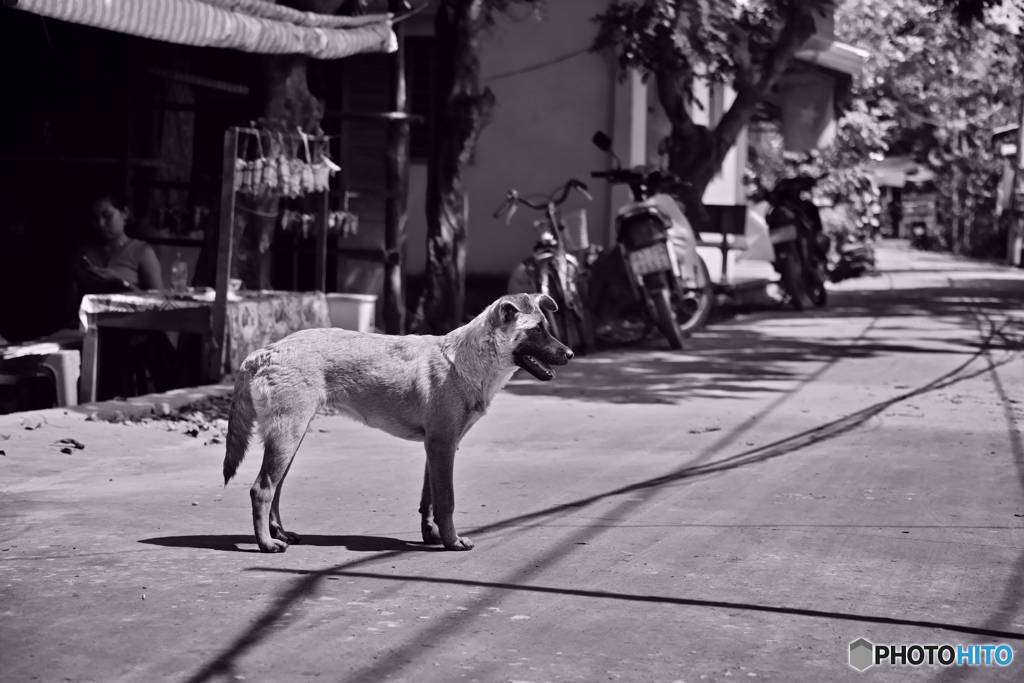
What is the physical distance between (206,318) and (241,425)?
15.2ft

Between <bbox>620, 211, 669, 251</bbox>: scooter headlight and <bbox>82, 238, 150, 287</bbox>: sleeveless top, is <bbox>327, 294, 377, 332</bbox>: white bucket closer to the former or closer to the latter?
<bbox>82, 238, 150, 287</bbox>: sleeveless top

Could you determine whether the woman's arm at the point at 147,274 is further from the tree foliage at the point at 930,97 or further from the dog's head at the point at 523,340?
the tree foliage at the point at 930,97

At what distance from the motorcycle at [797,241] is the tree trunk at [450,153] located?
720cm

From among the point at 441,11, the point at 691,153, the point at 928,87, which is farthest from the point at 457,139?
the point at 928,87

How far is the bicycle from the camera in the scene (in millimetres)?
13047

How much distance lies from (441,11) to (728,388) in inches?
191

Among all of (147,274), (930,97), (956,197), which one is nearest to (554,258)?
(147,274)

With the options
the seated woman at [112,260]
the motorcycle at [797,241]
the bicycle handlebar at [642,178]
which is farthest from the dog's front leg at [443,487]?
the motorcycle at [797,241]

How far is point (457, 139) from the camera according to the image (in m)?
13.6

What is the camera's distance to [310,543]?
237 inches

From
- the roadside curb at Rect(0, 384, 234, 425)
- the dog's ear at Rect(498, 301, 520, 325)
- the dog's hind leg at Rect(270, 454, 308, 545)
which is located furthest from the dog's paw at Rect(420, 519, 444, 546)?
the roadside curb at Rect(0, 384, 234, 425)

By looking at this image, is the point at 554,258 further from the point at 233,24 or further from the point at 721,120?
the point at 721,120

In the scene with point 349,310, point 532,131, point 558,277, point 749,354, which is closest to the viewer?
point 349,310

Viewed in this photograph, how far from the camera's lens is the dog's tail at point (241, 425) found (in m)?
5.95
